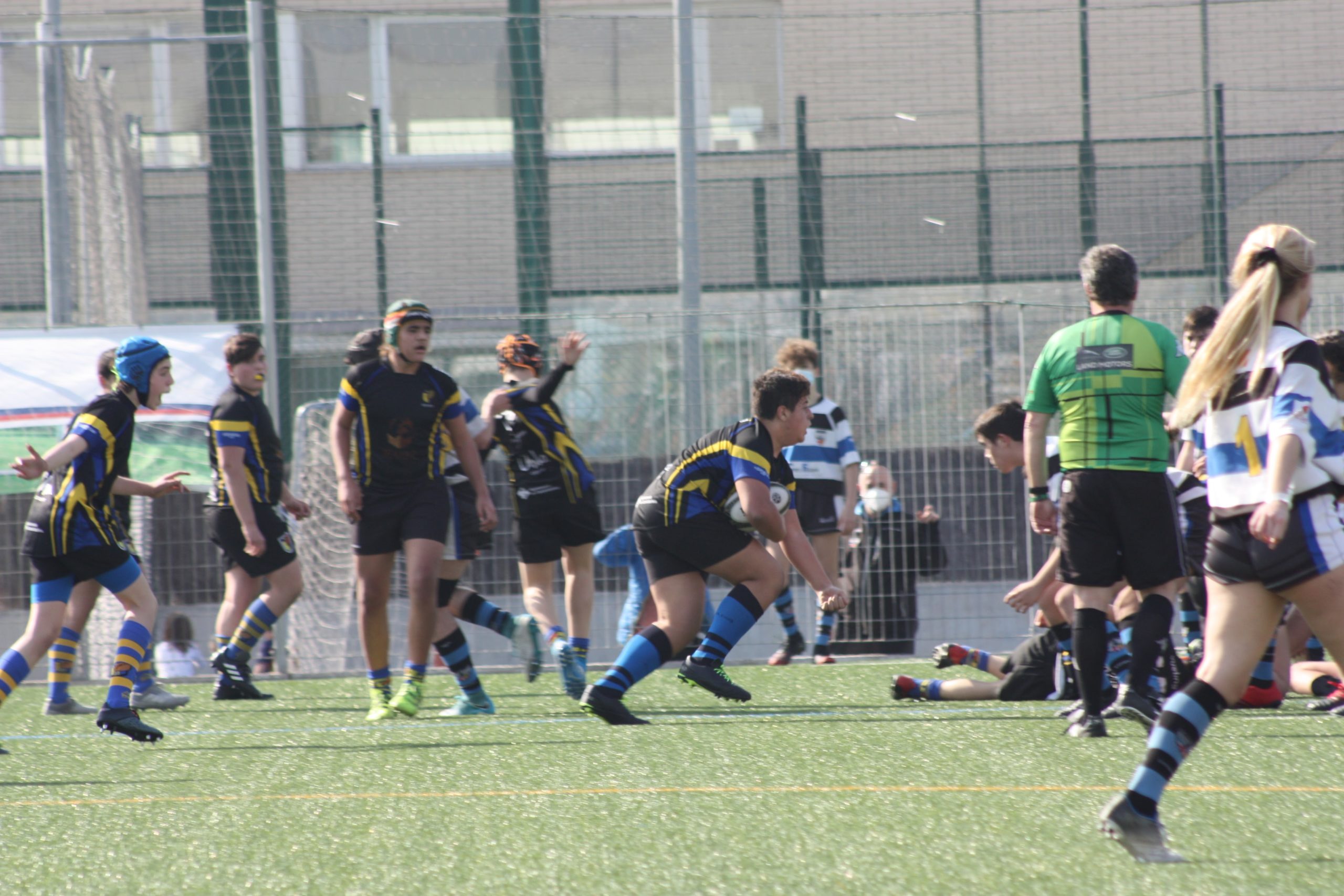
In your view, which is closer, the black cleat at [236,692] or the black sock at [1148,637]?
the black sock at [1148,637]

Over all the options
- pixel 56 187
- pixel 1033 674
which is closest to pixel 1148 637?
pixel 1033 674

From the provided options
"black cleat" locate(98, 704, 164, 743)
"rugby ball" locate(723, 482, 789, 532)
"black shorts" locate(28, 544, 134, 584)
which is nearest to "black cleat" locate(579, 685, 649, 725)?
"rugby ball" locate(723, 482, 789, 532)

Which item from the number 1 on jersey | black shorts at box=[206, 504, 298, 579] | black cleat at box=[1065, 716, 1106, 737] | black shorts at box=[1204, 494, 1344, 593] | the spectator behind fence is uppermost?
the number 1 on jersey

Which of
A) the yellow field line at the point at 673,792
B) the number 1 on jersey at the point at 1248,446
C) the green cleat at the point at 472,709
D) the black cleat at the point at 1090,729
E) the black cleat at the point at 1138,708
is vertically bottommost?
the green cleat at the point at 472,709

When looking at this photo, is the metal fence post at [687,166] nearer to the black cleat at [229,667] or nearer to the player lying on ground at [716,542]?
the black cleat at [229,667]

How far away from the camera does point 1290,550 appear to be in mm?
2969

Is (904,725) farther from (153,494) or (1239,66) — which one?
(1239,66)

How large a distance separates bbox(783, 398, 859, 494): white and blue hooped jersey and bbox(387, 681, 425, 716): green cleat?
290cm

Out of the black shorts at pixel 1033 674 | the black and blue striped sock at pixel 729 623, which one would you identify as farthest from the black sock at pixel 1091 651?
the black and blue striped sock at pixel 729 623

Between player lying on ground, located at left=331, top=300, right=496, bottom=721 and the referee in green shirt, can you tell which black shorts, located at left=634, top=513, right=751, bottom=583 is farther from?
the referee in green shirt

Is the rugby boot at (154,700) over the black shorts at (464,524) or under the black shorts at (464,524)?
under

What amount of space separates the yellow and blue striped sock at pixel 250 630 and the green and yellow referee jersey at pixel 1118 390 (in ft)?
13.5

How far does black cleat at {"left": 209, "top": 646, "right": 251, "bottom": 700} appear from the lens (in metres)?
6.82

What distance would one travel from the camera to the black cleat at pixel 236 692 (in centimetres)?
689
